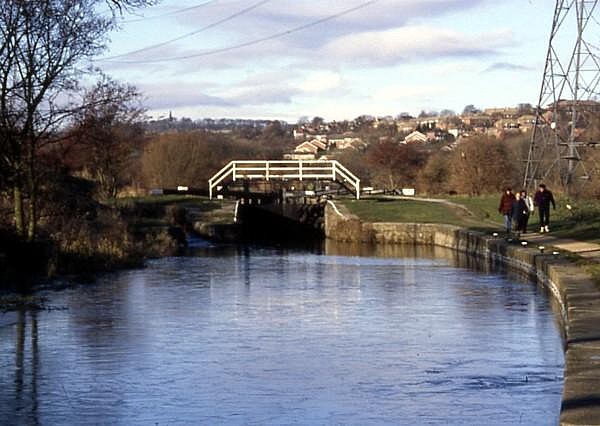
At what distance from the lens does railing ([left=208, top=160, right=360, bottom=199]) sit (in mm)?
56719

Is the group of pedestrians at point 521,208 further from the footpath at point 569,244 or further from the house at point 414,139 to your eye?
the house at point 414,139

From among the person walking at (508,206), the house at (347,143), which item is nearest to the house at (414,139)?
the house at (347,143)

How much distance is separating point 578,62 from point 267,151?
5290 cm

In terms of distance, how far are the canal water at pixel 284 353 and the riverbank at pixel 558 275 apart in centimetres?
46

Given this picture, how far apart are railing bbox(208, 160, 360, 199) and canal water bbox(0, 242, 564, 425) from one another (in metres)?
26.4

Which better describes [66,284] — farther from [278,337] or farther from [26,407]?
[26,407]

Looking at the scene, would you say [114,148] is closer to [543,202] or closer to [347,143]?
[543,202]

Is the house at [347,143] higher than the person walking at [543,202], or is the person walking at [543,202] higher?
the house at [347,143]

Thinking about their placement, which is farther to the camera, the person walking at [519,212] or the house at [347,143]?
the house at [347,143]

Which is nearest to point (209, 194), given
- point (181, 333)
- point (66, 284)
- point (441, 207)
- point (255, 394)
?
point (441, 207)

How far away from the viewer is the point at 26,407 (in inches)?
555

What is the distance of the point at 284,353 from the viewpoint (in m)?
18.0

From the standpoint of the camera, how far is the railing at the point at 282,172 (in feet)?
186

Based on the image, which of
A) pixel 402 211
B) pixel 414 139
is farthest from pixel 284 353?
pixel 414 139
